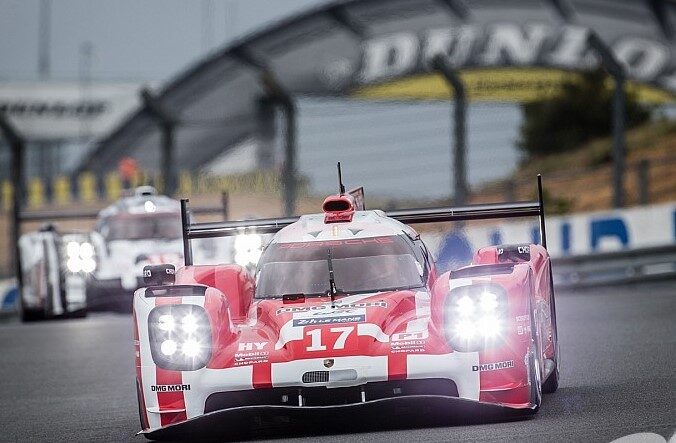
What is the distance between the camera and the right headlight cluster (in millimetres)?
8469

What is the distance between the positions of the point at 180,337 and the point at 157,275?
25.2 inches

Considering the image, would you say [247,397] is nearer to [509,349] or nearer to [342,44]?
[509,349]

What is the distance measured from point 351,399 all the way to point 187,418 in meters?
0.82

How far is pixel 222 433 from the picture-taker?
887 cm

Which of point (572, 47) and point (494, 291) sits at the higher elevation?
point (572, 47)

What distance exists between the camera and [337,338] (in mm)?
8469

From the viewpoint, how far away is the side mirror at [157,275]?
927cm

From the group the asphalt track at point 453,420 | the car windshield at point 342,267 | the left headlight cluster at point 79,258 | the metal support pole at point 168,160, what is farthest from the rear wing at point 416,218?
the metal support pole at point 168,160

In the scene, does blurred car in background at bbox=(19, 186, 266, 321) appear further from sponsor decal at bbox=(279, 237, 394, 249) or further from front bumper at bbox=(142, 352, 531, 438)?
front bumper at bbox=(142, 352, 531, 438)

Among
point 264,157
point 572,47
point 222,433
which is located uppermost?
point 572,47

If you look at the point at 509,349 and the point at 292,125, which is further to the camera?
the point at 292,125

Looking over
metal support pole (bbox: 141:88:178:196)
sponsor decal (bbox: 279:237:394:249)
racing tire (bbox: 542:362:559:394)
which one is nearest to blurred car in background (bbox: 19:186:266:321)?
metal support pole (bbox: 141:88:178:196)

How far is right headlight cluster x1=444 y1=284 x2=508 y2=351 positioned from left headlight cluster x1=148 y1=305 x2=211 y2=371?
117cm

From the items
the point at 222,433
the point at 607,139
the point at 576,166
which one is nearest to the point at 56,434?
the point at 222,433
